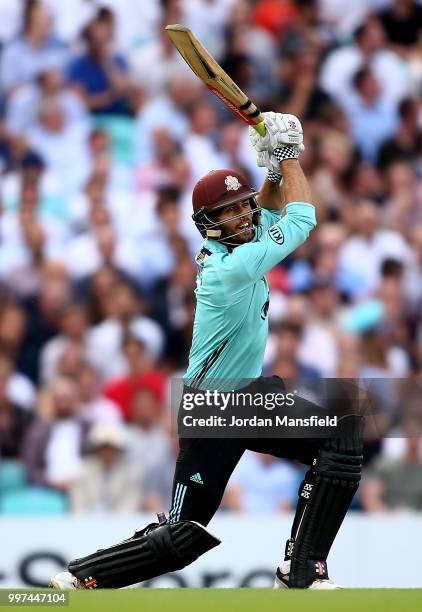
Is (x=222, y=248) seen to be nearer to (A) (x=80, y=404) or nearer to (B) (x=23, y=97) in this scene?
(A) (x=80, y=404)

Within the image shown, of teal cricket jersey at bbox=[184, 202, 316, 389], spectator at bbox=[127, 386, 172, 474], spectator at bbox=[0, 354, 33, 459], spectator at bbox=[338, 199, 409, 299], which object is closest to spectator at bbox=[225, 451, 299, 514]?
spectator at bbox=[127, 386, 172, 474]

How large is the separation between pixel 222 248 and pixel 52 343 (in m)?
4.30

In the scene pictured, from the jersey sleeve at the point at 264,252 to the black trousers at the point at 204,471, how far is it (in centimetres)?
68

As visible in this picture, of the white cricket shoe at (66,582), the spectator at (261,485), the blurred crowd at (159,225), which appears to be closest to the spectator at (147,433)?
the blurred crowd at (159,225)

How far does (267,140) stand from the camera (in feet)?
19.9

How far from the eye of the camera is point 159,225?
1091 cm

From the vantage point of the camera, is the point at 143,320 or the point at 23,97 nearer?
the point at 143,320

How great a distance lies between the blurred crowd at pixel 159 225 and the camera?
9094 mm

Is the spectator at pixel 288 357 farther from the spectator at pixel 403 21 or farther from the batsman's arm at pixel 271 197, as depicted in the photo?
the spectator at pixel 403 21

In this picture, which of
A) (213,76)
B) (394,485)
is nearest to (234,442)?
(213,76)

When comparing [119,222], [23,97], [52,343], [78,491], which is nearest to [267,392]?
[78,491]

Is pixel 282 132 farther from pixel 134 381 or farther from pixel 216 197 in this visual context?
pixel 134 381

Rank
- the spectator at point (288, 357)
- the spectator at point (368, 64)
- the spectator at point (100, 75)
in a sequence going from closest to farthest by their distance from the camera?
the spectator at point (288, 357)
the spectator at point (100, 75)
the spectator at point (368, 64)

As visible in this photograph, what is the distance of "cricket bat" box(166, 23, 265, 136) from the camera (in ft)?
20.1
